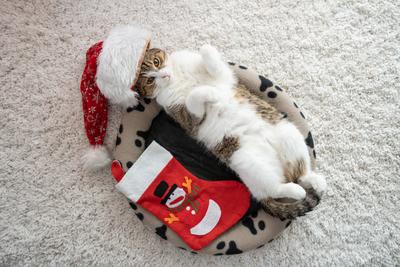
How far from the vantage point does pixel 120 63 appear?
3.50 ft

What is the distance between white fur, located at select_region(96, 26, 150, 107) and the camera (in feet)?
3.51

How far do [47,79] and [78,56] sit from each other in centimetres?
18

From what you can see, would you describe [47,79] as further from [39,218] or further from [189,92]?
[189,92]

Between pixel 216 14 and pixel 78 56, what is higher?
pixel 216 14

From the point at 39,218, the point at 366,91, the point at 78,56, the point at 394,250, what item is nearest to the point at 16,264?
the point at 39,218

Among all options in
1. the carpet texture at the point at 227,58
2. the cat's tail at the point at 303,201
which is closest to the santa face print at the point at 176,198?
the carpet texture at the point at 227,58

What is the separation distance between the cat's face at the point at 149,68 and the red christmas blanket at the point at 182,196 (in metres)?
0.25

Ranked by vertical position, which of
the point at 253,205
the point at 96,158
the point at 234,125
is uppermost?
the point at 234,125

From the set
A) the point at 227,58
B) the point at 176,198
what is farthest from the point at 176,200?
the point at 227,58

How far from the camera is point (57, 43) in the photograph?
4.95 ft

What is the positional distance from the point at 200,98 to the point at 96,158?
0.59 m

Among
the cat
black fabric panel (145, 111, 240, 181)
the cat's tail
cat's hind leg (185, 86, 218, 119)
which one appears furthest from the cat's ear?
the cat's tail

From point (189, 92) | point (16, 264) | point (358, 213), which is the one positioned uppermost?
point (189, 92)

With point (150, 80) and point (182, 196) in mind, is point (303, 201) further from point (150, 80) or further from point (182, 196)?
point (150, 80)
